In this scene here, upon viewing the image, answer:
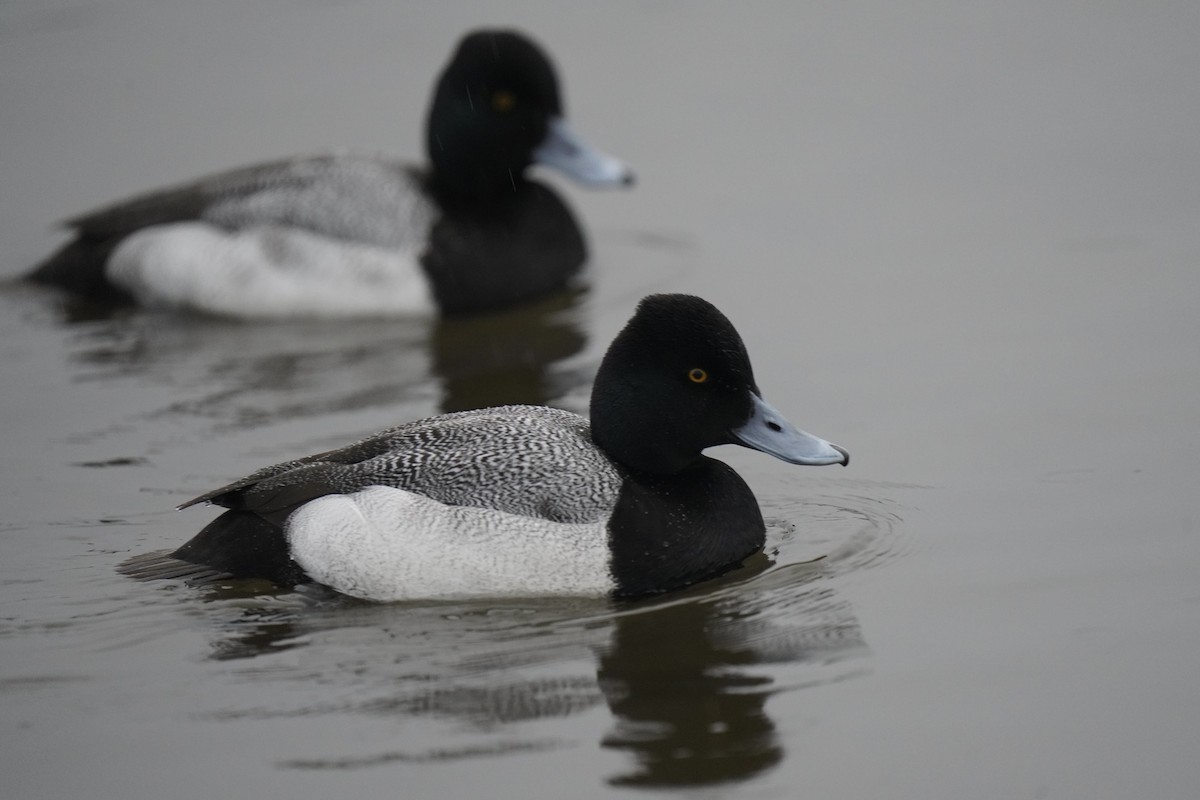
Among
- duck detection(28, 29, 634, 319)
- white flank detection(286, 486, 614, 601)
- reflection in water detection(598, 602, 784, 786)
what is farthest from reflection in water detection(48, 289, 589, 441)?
reflection in water detection(598, 602, 784, 786)

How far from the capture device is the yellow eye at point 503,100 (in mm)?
11305

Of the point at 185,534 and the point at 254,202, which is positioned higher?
the point at 254,202

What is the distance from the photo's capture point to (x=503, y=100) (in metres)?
11.3

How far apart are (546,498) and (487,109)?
496 cm

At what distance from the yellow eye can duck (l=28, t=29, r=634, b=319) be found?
1cm

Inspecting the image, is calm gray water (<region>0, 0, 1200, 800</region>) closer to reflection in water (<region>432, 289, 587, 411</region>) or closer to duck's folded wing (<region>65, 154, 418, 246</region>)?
reflection in water (<region>432, 289, 587, 411</region>)

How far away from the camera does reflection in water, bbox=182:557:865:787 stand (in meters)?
5.86

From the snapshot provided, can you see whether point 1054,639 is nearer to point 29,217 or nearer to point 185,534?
point 185,534

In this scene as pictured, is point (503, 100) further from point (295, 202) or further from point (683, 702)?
point (683, 702)

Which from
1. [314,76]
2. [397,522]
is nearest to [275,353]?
[397,522]

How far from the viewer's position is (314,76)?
14555 millimetres

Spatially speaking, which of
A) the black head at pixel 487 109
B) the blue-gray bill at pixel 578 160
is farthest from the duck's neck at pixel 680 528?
the black head at pixel 487 109

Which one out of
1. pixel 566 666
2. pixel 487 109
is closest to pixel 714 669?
pixel 566 666

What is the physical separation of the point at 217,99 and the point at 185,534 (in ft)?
23.9
